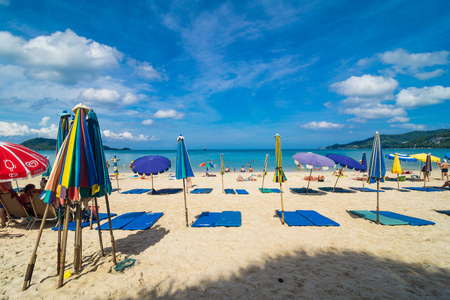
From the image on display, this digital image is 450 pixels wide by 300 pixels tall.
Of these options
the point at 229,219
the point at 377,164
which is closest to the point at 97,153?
the point at 229,219

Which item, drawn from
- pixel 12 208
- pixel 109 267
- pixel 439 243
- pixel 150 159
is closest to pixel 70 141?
pixel 109 267

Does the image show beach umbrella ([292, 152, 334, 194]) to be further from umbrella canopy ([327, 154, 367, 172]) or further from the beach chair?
the beach chair

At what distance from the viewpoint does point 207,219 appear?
7.67 metres

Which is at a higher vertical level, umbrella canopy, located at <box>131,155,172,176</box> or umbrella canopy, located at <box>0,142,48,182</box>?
umbrella canopy, located at <box>0,142,48,182</box>

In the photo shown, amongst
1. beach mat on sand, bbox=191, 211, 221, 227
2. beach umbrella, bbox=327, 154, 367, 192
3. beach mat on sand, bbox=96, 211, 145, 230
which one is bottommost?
beach mat on sand, bbox=191, 211, 221, 227

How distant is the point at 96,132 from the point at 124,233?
400 centimetres

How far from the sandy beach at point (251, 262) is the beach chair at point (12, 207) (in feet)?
1.45

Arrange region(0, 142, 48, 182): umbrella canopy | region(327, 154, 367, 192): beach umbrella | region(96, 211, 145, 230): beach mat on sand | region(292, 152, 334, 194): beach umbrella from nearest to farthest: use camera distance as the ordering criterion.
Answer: region(0, 142, 48, 182): umbrella canopy, region(96, 211, 145, 230): beach mat on sand, region(292, 152, 334, 194): beach umbrella, region(327, 154, 367, 192): beach umbrella

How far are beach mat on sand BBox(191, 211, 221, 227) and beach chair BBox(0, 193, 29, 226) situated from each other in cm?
602

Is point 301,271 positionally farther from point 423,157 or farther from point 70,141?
point 423,157

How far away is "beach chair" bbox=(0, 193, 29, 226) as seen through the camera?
6.86 meters

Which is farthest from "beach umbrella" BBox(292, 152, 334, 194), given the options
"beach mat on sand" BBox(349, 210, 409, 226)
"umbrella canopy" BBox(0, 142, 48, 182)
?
"umbrella canopy" BBox(0, 142, 48, 182)

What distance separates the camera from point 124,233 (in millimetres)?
6520

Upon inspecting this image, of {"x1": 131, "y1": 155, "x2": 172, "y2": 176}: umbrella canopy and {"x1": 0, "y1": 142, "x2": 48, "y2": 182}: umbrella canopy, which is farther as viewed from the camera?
{"x1": 131, "y1": 155, "x2": 172, "y2": 176}: umbrella canopy
